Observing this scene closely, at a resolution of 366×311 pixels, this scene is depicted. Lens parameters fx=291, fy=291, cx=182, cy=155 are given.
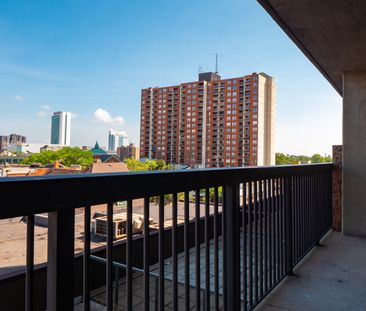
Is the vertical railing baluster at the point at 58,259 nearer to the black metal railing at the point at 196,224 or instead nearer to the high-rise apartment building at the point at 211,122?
the black metal railing at the point at 196,224

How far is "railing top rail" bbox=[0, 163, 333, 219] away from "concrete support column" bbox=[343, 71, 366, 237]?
357 cm

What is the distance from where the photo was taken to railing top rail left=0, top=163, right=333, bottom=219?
2.13 ft

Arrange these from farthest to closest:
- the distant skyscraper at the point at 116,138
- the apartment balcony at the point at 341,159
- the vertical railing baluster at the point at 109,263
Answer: the distant skyscraper at the point at 116,138
the apartment balcony at the point at 341,159
the vertical railing baluster at the point at 109,263

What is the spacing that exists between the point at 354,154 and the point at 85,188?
14.2 feet

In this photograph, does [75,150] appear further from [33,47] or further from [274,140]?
[274,140]

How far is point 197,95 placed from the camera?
58.3 metres

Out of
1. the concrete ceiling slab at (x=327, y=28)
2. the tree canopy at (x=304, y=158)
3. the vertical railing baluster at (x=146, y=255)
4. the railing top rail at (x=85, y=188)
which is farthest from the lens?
the tree canopy at (x=304, y=158)

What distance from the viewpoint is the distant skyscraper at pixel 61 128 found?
98.6 metres

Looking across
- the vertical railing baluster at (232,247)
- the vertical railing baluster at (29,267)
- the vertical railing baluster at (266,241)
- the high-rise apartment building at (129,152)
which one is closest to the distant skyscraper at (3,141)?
the high-rise apartment building at (129,152)

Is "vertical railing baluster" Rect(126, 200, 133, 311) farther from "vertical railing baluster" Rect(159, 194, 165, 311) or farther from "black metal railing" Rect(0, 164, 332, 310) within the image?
"vertical railing baluster" Rect(159, 194, 165, 311)

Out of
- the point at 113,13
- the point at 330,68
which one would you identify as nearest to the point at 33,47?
the point at 113,13

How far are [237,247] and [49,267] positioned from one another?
3.70 ft

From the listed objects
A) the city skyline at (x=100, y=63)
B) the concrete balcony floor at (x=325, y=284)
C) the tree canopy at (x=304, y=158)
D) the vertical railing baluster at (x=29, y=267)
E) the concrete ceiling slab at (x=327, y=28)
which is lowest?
the concrete balcony floor at (x=325, y=284)

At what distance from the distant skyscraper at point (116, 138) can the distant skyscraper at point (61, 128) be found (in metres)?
23.0
